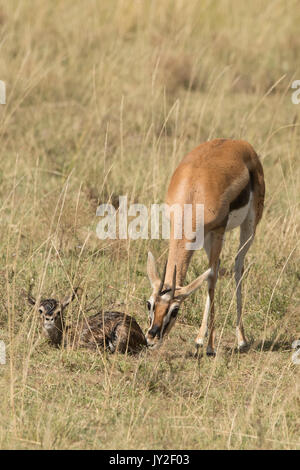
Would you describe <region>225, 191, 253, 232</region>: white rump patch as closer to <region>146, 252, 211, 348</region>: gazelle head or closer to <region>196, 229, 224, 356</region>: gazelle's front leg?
<region>196, 229, 224, 356</region>: gazelle's front leg

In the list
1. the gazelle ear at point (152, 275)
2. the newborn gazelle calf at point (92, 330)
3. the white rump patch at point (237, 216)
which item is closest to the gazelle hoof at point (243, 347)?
the newborn gazelle calf at point (92, 330)

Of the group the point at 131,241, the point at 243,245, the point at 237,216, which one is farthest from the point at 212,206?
the point at 131,241

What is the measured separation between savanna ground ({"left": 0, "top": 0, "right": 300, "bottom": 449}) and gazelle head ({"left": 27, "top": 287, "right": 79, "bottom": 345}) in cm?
13

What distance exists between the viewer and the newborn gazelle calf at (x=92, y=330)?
529 centimetres

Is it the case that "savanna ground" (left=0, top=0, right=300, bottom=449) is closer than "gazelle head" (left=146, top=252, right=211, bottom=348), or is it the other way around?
"savanna ground" (left=0, top=0, right=300, bottom=449)

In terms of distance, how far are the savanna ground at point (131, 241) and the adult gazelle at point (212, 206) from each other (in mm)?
230

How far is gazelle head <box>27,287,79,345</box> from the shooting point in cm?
527

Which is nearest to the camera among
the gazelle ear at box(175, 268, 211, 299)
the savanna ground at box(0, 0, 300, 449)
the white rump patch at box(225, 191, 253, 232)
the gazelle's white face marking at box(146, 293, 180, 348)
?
the savanna ground at box(0, 0, 300, 449)

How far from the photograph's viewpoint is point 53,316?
5270 mm

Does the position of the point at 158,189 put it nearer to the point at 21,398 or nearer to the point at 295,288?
the point at 295,288

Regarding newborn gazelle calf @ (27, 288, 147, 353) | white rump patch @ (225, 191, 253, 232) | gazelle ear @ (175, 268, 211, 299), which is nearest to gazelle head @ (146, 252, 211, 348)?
gazelle ear @ (175, 268, 211, 299)

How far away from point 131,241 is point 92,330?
1.57 meters

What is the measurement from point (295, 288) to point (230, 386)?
1.71 metres
